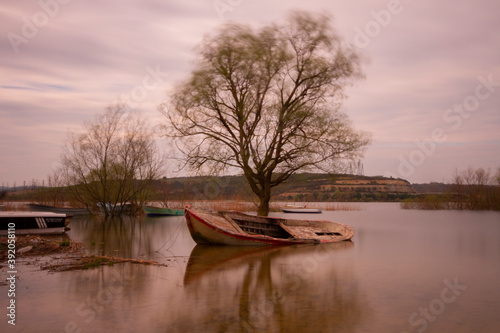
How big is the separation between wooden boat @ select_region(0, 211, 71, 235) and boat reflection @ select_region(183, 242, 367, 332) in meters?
6.84

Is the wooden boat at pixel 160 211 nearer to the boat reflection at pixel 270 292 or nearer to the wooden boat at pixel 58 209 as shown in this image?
the wooden boat at pixel 58 209

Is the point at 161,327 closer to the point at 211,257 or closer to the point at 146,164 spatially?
the point at 211,257

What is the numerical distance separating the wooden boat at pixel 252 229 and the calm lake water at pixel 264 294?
0.59m

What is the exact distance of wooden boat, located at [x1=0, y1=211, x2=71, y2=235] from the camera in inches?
547

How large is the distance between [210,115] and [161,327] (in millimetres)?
14320

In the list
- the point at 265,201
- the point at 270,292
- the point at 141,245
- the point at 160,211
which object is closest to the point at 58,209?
the point at 160,211

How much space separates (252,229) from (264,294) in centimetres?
810

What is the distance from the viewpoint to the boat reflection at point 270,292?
19.8ft

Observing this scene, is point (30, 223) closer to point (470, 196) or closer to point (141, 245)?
point (141, 245)

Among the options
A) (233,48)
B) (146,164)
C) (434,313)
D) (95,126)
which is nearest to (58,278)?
(434,313)

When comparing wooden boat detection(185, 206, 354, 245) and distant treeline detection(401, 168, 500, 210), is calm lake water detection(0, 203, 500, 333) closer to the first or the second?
wooden boat detection(185, 206, 354, 245)

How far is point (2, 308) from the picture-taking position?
20.4 ft

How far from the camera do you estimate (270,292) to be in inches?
313

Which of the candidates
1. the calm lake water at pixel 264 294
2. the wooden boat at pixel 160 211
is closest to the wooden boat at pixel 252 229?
the calm lake water at pixel 264 294
